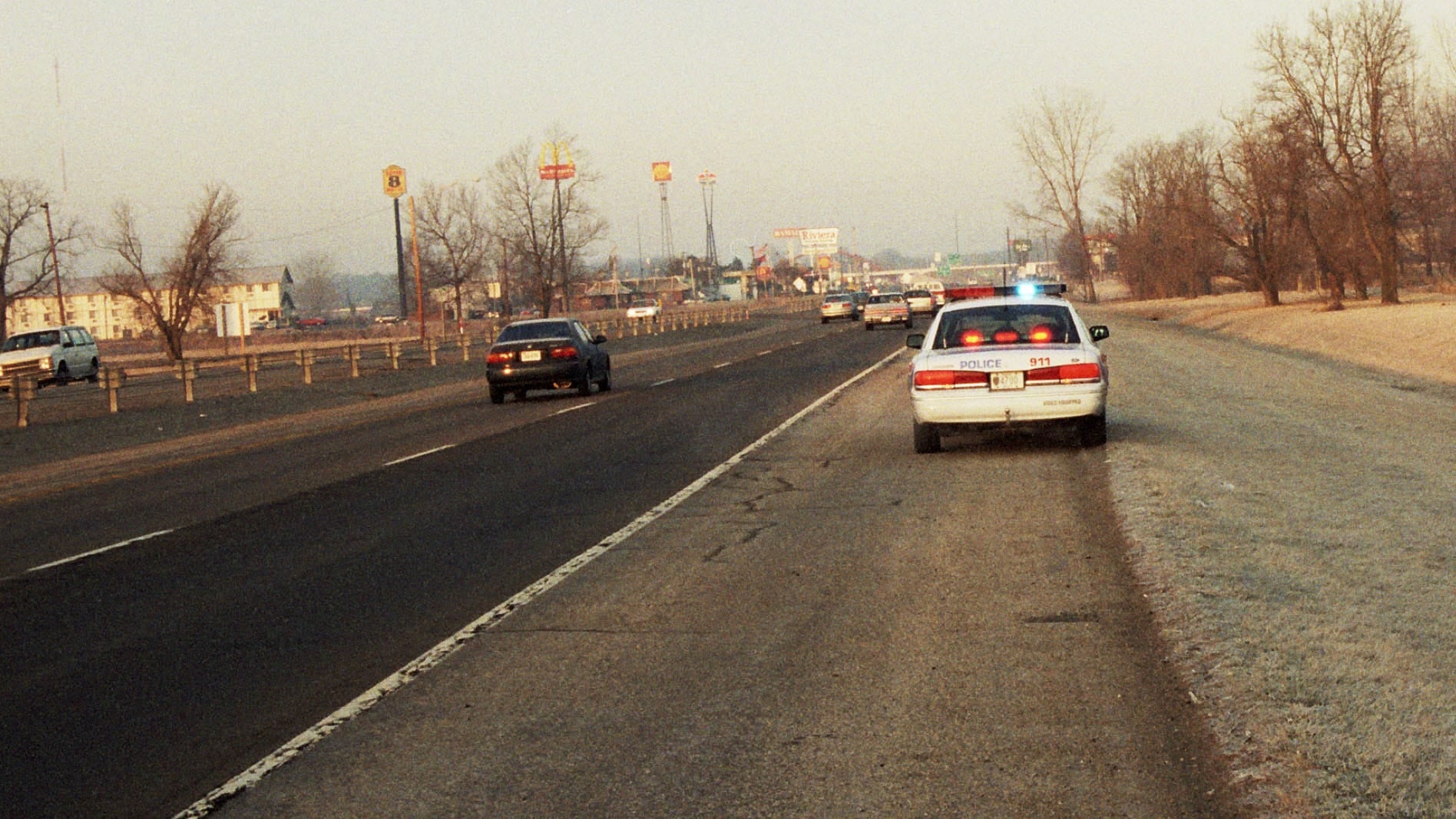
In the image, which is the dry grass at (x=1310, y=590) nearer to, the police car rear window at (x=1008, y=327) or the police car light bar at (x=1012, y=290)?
the police car rear window at (x=1008, y=327)

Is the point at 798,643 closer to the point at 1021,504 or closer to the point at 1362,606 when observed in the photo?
the point at 1362,606

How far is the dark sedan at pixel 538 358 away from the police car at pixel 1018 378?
14.0 metres

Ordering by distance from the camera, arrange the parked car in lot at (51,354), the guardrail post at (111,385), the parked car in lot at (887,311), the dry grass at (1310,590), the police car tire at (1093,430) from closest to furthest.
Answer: the dry grass at (1310,590) → the police car tire at (1093,430) → the guardrail post at (111,385) → the parked car in lot at (51,354) → the parked car in lot at (887,311)

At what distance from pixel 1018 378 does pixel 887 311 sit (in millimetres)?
47371

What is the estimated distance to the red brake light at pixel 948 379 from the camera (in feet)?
48.4

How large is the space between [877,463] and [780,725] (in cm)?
931

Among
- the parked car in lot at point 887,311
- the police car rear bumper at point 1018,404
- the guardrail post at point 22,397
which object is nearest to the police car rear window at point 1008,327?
the police car rear bumper at point 1018,404

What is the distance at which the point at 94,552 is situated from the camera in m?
11.9

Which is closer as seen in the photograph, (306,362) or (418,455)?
(418,455)

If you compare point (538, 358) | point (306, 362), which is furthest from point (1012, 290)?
point (306, 362)

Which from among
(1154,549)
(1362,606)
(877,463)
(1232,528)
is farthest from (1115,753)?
(877,463)

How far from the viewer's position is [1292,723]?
5.66 m

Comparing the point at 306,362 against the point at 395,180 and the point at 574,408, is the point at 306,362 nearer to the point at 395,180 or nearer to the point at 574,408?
the point at 574,408

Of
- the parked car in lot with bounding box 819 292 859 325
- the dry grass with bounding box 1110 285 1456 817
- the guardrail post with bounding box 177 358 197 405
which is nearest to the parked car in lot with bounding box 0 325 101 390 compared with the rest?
the guardrail post with bounding box 177 358 197 405
